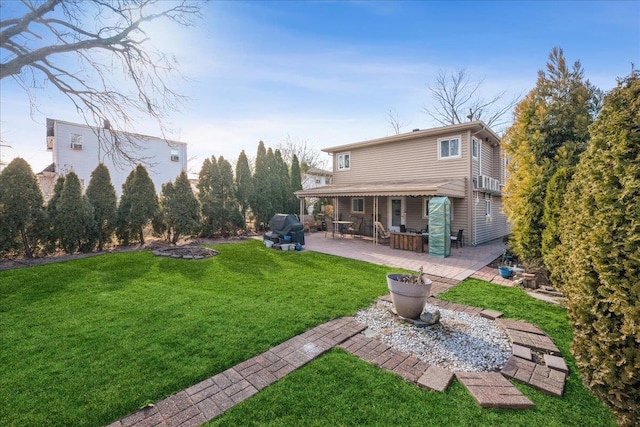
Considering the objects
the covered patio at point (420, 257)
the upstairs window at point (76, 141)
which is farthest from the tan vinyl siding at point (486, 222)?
the upstairs window at point (76, 141)

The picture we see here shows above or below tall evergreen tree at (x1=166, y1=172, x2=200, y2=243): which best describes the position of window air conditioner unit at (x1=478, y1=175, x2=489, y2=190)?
above

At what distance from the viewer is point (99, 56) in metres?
8.20

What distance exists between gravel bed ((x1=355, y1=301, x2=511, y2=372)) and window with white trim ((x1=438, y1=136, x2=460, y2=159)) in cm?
950

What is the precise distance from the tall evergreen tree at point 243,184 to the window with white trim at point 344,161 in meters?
5.59

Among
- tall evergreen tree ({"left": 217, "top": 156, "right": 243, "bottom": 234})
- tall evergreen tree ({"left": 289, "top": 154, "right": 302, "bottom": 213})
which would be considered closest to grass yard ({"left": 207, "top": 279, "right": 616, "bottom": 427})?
tall evergreen tree ({"left": 217, "top": 156, "right": 243, "bottom": 234})

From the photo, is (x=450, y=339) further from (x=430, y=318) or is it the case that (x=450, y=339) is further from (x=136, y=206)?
(x=136, y=206)

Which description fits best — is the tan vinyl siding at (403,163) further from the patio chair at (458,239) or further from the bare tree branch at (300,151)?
the bare tree branch at (300,151)

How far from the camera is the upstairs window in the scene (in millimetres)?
18312

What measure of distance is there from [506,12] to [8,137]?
14.7 metres

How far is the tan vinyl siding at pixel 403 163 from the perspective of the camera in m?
12.4

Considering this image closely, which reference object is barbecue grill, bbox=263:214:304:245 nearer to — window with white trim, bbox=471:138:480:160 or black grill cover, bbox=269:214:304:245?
black grill cover, bbox=269:214:304:245

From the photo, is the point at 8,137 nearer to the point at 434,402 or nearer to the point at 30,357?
the point at 30,357

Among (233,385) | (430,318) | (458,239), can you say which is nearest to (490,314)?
(430,318)

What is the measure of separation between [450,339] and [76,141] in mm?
24321
